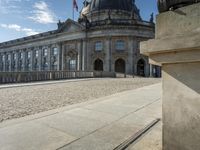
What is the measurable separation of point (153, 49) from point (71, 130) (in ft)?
8.22

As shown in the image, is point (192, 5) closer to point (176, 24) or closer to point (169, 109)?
point (176, 24)

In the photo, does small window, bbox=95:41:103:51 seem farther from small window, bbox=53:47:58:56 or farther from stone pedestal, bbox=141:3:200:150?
stone pedestal, bbox=141:3:200:150

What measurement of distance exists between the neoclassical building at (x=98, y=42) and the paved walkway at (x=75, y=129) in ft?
143

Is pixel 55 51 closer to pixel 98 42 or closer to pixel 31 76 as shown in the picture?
pixel 98 42

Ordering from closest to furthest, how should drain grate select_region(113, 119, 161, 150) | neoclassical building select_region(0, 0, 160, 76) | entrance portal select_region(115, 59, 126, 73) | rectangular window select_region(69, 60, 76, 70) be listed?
drain grate select_region(113, 119, 161, 150), neoclassical building select_region(0, 0, 160, 76), entrance portal select_region(115, 59, 126, 73), rectangular window select_region(69, 60, 76, 70)

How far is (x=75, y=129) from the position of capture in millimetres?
4562

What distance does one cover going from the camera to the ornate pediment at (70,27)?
5388cm

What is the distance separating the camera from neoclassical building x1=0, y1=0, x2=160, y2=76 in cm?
4962

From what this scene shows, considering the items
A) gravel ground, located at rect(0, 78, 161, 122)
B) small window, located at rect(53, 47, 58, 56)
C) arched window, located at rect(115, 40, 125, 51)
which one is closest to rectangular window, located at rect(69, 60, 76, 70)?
small window, located at rect(53, 47, 58, 56)

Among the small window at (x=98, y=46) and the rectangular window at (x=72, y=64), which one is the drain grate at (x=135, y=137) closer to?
the small window at (x=98, y=46)

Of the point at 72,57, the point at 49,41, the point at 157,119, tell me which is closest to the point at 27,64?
the point at 49,41

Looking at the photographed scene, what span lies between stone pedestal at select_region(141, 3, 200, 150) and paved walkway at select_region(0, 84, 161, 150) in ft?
2.81

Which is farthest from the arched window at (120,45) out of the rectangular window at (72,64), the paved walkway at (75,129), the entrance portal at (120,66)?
the paved walkway at (75,129)

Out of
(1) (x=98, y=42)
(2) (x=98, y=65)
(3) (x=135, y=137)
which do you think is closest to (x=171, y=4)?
(3) (x=135, y=137)
